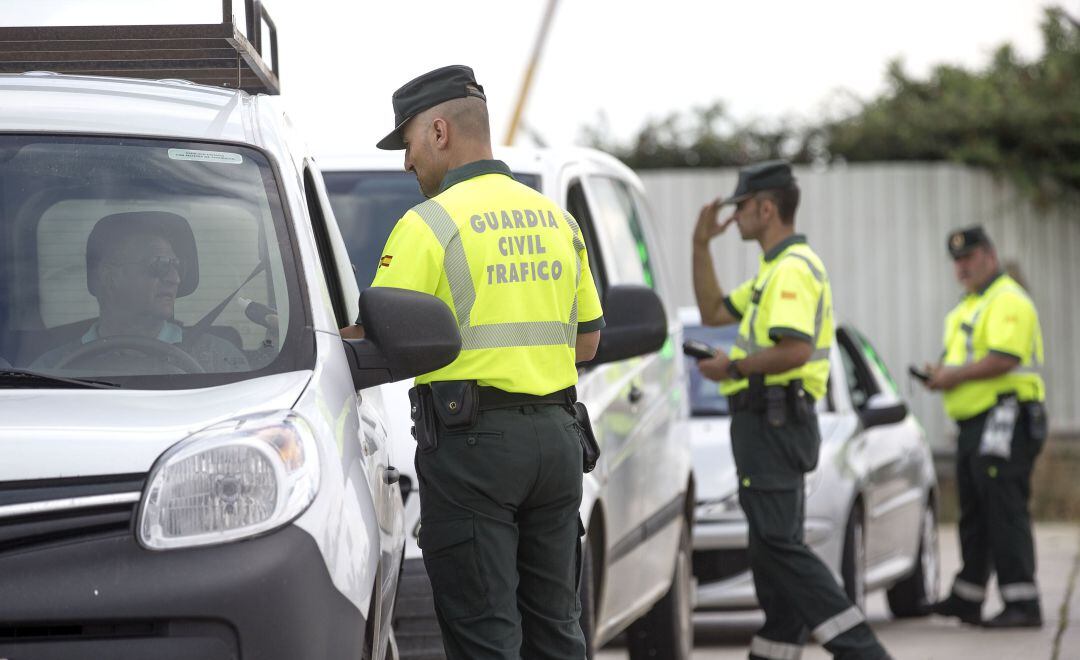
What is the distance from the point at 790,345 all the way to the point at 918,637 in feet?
9.47

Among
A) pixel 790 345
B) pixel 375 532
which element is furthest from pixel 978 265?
pixel 375 532

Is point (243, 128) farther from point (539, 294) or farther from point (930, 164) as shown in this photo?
point (930, 164)

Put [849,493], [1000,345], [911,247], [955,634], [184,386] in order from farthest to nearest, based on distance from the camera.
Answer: [911,247], [1000,345], [955,634], [849,493], [184,386]

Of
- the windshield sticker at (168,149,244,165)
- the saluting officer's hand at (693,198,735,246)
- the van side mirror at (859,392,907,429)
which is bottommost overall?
the van side mirror at (859,392,907,429)

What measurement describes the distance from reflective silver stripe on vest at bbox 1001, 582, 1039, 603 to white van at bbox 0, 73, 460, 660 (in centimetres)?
530

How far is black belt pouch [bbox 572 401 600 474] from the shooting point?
172 inches

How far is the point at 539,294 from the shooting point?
425cm

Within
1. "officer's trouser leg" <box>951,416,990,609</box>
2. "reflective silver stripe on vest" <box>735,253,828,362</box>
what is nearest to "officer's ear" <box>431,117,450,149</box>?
"reflective silver stripe on vest" <box>735,253,828,362</box>

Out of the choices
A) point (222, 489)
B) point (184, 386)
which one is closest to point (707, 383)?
point (184, 386)

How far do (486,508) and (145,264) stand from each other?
3.12 feet

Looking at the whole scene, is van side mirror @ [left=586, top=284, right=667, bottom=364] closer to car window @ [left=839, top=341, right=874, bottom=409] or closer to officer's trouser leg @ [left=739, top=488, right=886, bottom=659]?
officer's trouser leg @ [left=739, top=488, right=886, bottom=659]

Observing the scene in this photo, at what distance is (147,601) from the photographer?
3.11m

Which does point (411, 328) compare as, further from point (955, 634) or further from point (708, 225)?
point (955, 634)

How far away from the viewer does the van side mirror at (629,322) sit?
534cm
